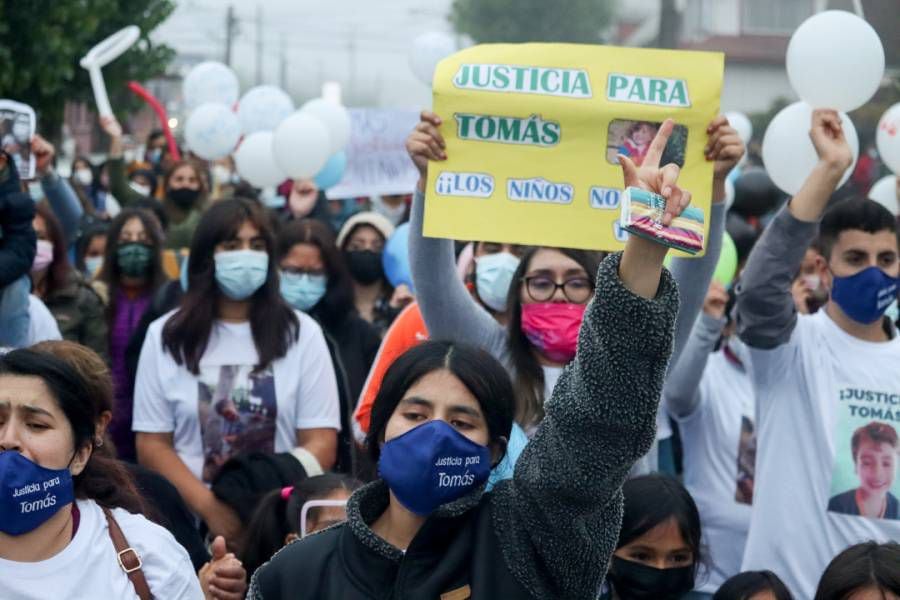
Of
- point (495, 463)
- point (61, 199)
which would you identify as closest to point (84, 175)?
point (61, 199)

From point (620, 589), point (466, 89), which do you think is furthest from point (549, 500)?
point (466, 89)

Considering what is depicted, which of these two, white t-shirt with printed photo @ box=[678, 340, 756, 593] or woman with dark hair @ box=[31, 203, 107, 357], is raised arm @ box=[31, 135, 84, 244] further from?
white t-shirt with printed photo @ box=[678, 340, 756, 593]

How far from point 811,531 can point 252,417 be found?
2009 mm

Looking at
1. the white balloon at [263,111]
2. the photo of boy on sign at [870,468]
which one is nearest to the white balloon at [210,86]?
the white balloon at [263,111]

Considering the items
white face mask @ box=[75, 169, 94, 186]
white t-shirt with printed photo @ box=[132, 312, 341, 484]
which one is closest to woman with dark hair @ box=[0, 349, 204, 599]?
white t-shirt with printed photo @ box=[132, 312, 341, 484]

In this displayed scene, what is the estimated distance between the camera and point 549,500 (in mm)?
2781

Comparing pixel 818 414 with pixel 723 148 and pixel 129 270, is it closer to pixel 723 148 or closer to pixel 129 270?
pixel 723 148

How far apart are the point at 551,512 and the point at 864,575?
65.6 inches

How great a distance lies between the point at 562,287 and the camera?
15.6ft

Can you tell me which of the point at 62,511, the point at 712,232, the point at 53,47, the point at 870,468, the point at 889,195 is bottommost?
the point at 870,468

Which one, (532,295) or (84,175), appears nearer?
(532,295)

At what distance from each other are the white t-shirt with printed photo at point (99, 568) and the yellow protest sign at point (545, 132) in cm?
127

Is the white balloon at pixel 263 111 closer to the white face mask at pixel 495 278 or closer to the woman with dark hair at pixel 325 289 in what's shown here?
the woman with dark hair at pixel 325 289

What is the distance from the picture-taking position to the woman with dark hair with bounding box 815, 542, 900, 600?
4.11m
